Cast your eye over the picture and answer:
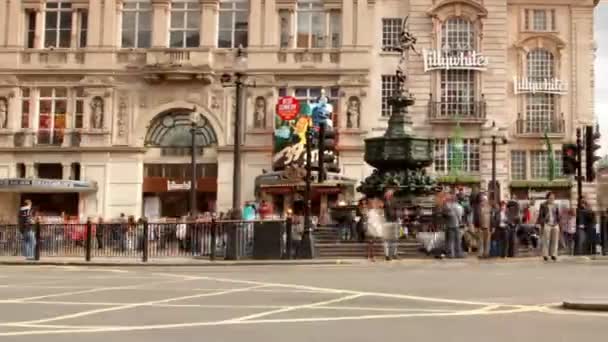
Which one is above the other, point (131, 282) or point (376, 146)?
point (376, 146)

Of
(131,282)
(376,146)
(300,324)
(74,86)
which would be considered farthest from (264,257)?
(74,86)

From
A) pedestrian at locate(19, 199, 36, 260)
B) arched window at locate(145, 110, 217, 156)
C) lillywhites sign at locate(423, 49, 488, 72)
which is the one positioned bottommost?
pedestrian at locate(19, 199, 36, 260)

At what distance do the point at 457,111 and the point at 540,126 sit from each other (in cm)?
512

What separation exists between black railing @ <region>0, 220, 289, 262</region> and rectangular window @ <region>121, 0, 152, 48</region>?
24718 mm

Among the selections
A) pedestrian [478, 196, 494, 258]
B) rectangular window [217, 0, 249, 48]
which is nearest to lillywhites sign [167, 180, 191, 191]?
rectangular window [217, 0, 249, 48]

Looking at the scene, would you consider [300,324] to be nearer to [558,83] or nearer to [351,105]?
[351,105]

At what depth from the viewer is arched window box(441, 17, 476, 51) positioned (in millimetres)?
50375

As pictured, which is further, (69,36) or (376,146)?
(69,36)

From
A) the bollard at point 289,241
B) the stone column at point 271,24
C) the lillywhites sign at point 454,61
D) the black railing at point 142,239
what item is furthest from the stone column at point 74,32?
the bollard at point 289,241

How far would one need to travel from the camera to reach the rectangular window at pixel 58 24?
168 ft

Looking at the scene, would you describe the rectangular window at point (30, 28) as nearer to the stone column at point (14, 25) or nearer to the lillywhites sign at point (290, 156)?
the stone column at point (14, 25)

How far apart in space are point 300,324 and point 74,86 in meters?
42.6

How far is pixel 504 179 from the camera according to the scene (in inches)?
1951

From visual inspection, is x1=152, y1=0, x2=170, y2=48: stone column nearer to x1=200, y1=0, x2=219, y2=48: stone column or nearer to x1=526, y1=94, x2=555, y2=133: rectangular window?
x1=200, y1=0, x2=219, y2=48: stone column
